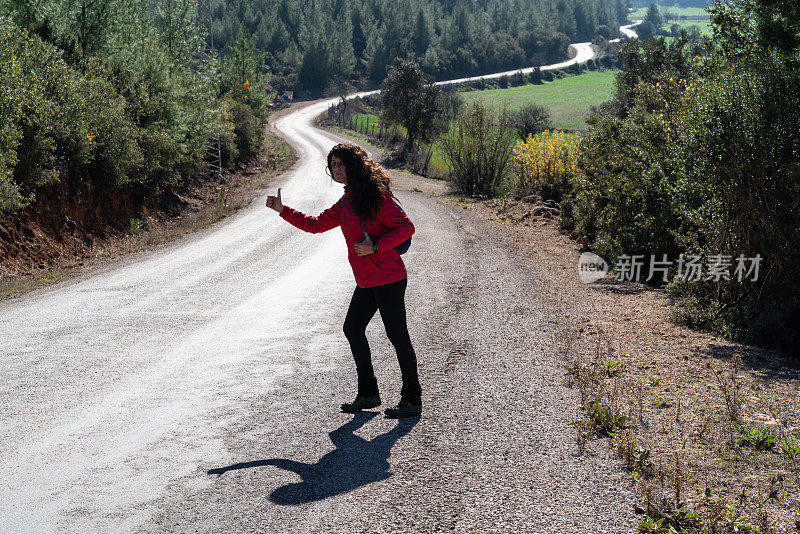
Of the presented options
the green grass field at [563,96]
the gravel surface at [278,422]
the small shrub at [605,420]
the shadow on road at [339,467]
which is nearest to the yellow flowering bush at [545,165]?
the gravel surface at [278,422]

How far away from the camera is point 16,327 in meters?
8.33

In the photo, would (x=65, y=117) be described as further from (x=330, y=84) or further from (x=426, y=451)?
(x=330, y=84)

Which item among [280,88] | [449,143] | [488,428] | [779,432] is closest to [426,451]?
[488,428]

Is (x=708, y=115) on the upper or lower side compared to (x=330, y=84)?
lower

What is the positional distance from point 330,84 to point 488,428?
116540 millimetres

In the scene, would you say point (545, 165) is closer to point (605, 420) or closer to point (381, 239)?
point (605, 420)

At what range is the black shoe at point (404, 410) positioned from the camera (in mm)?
5234

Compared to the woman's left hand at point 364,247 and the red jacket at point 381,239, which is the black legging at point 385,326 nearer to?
the red jacket at point 381,239

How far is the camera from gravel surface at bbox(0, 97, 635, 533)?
3807mm

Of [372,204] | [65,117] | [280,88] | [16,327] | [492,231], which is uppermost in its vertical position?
[280,88]

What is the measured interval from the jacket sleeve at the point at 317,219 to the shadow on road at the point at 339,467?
162 centimetres

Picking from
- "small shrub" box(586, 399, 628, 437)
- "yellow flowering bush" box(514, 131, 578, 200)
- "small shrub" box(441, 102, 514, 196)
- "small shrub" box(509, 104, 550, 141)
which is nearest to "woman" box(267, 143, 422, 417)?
"small shrub" box(586, 399, 628, 437)

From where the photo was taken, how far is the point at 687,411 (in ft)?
18.2

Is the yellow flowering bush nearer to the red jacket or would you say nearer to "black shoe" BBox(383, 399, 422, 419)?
"black shoe" BBox(383, 399, 422, 419)
